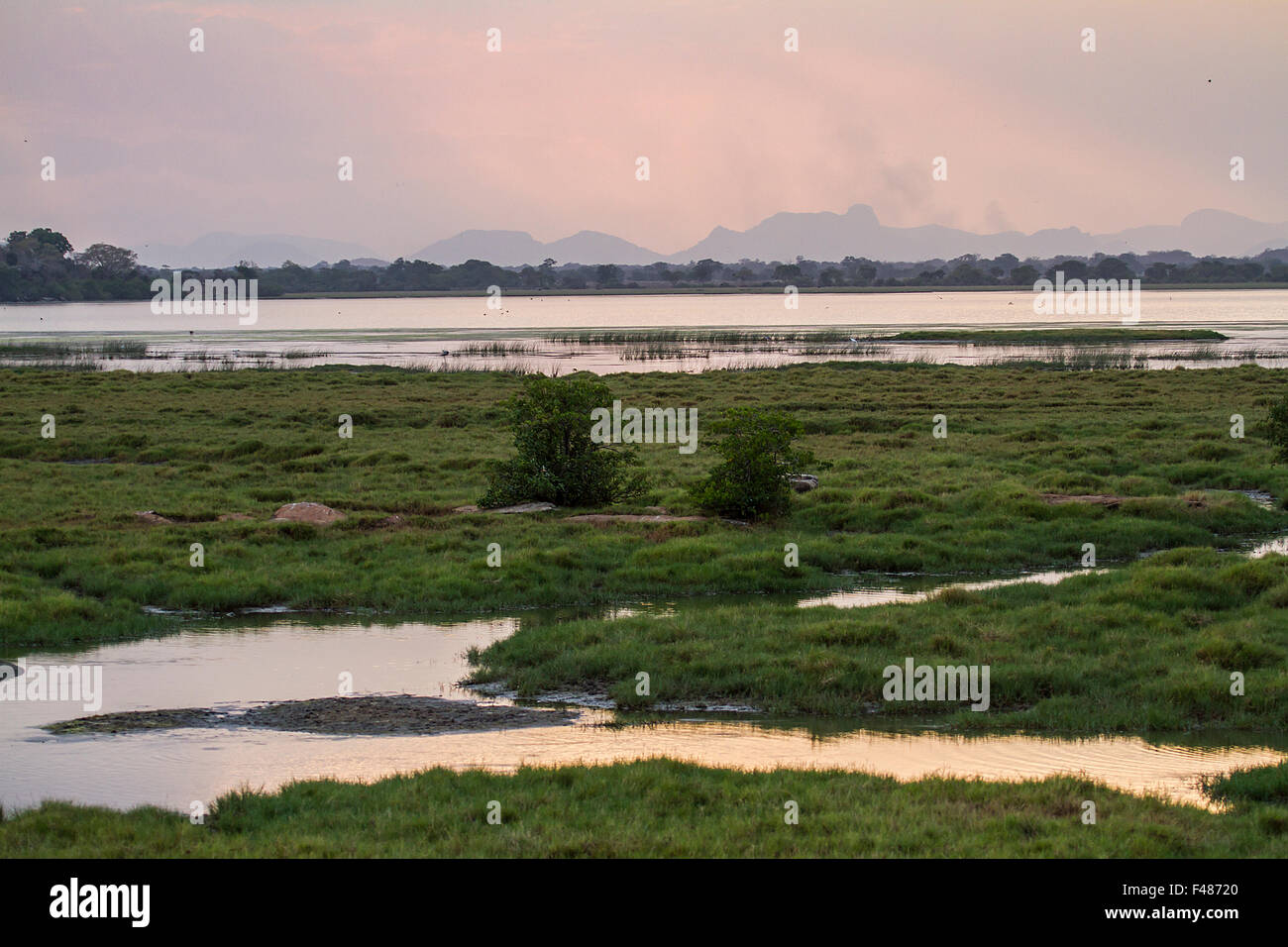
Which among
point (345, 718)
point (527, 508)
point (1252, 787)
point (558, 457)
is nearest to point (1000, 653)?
point (1252, 787)

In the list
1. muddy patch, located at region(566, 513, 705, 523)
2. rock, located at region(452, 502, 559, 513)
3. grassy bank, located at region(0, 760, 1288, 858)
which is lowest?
grassy bank, located at region(0, 760, 1288, 858)

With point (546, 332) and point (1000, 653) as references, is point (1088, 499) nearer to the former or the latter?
point (1000, 653)

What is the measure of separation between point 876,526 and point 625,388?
108 ft

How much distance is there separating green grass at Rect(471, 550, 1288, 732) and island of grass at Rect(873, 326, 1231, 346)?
78.7 meters

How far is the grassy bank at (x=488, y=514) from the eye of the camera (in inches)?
806

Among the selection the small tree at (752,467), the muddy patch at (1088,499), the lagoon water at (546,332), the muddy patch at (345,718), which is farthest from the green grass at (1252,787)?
the lagoon water at (546,332)

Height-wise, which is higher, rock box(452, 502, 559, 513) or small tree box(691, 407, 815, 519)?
small tree box(691, 407, 815, 519)

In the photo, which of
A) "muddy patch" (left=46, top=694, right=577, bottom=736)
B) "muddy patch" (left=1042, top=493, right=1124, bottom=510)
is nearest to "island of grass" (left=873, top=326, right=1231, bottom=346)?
"muddy patch" (left=1042, top=493, right=1124, bottom=510)

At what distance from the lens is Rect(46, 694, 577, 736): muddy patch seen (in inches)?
551

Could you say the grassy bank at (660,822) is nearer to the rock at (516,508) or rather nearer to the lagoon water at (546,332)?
the rock at (516,508)

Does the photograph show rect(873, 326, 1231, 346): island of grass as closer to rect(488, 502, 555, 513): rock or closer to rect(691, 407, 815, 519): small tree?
rect(691, 407, 815, 519): small tree

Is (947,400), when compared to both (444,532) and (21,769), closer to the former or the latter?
(444,532)

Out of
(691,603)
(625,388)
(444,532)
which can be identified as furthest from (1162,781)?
(625,388)
